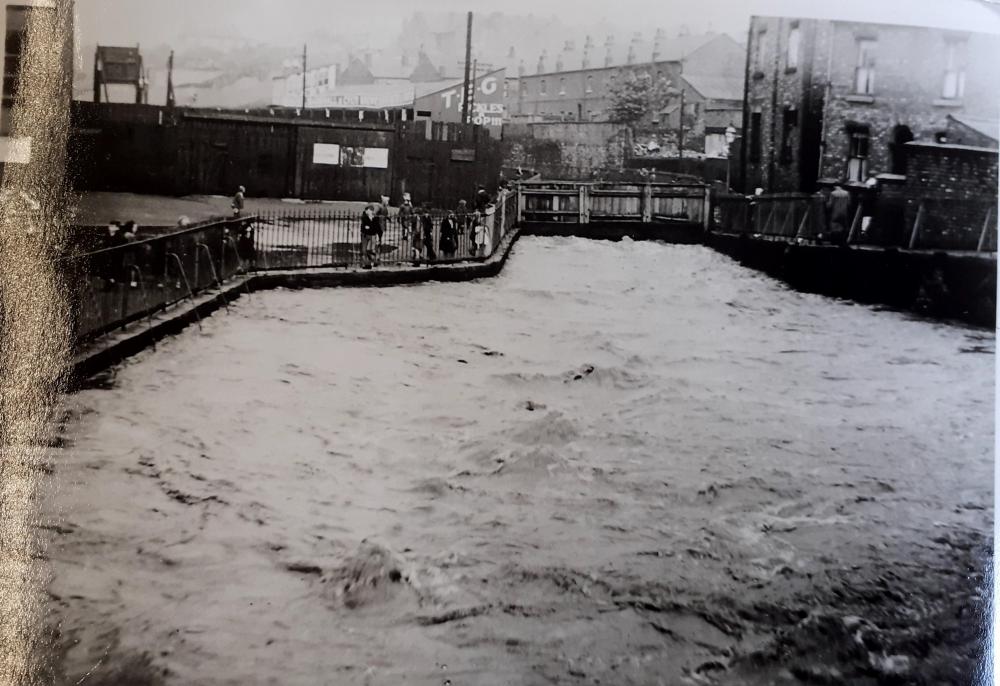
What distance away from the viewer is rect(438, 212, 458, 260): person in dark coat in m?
2.60

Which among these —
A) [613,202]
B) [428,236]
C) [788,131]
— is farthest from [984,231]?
[428,236]

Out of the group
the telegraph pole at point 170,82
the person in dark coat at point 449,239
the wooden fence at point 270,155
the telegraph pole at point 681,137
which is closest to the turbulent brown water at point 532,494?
the person in dark coat at point 449,239

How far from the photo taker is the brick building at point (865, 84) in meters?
2.38

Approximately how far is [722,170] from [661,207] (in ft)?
1.04

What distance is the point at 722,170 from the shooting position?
277 centimetres

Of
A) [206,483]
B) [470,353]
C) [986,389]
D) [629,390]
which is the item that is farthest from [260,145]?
[986,389]

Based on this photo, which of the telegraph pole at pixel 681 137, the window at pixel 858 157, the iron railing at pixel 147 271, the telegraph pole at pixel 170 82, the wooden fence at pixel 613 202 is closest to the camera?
the iron railing at pixel 147 271

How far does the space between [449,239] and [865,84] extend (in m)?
1.47

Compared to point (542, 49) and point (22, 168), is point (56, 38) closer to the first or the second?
point (22, 168)

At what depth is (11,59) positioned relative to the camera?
2014 millimetres

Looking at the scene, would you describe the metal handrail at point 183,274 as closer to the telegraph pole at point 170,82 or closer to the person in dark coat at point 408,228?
the telegraph pole at point 170,82

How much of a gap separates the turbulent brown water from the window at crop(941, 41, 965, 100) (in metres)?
0.73

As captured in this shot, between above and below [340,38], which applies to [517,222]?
below

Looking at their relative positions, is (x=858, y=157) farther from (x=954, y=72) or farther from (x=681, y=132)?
(x=681, y=132)
